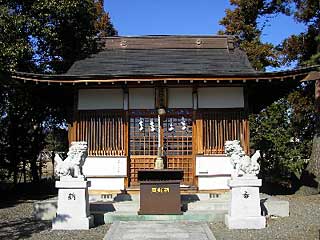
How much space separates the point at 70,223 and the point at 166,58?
261 inches

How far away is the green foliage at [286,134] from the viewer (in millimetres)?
17250

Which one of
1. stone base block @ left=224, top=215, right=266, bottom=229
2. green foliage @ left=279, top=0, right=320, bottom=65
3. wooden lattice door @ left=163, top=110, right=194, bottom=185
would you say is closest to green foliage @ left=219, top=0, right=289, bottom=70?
green foliage @ left=279, top=0, right=320, bottom=65

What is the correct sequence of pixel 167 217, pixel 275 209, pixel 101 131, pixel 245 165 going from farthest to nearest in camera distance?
pixel 101 131, pixel 275 209, pixel 167 217, pixel 245 165

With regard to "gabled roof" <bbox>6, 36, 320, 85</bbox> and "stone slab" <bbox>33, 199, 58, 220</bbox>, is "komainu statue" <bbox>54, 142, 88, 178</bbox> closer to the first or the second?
"stone slab" <bbox>33, 199, 58, 220</bbox>

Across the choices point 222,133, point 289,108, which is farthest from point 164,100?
point 289,108

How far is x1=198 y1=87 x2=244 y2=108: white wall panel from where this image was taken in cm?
1152

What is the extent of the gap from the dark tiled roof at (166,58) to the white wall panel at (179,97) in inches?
23.9

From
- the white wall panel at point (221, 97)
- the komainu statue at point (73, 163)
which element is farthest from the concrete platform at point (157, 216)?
the white wall panel at point (221, 97)

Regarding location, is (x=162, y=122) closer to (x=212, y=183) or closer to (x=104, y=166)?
(x=104, y=166)

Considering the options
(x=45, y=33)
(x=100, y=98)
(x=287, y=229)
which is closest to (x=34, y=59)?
(x=45, y=33)

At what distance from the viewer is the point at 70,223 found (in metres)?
8.31

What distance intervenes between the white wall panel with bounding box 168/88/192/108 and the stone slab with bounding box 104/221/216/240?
4015 millimetres

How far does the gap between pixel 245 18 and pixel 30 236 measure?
62.0 feet

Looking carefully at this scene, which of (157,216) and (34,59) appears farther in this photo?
(34,59)
